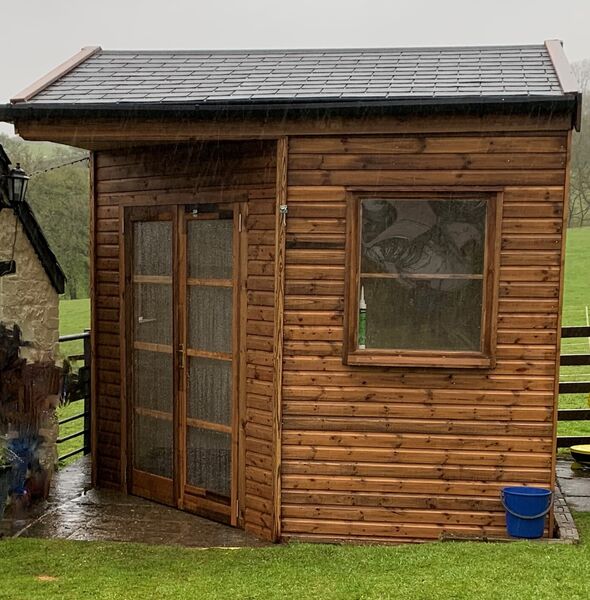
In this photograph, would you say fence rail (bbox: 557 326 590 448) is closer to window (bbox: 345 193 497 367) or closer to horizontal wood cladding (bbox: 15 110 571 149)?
window (bbox: 345 193 497 367)

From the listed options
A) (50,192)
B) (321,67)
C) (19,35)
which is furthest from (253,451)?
(19,35)

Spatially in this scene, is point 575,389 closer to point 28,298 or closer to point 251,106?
point 251,106

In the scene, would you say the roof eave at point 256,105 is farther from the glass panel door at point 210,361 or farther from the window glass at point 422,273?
the glass panel door at point 210,361

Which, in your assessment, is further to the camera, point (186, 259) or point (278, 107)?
point (186, 259)

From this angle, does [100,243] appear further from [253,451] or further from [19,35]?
[19,35]

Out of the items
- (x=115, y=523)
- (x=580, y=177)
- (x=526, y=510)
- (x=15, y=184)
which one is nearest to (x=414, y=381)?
(x=526, y=510)

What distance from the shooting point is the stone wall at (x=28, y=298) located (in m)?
7.03

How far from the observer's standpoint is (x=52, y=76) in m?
6.82

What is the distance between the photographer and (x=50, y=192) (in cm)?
2502

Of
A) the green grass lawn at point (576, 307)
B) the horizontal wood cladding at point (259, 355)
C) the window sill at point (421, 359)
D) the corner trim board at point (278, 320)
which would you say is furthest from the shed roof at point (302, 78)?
the green grass lawn at point (576, 307)

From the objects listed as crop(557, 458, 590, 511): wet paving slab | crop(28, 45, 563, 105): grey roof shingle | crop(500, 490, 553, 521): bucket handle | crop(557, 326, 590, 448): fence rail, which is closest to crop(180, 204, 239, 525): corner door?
crop(28, 45, 563, 105): grey roof shingle

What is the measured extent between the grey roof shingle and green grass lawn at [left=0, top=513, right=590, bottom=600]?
10.5ft

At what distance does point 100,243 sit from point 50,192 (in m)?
18.5

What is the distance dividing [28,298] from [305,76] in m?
3.21
